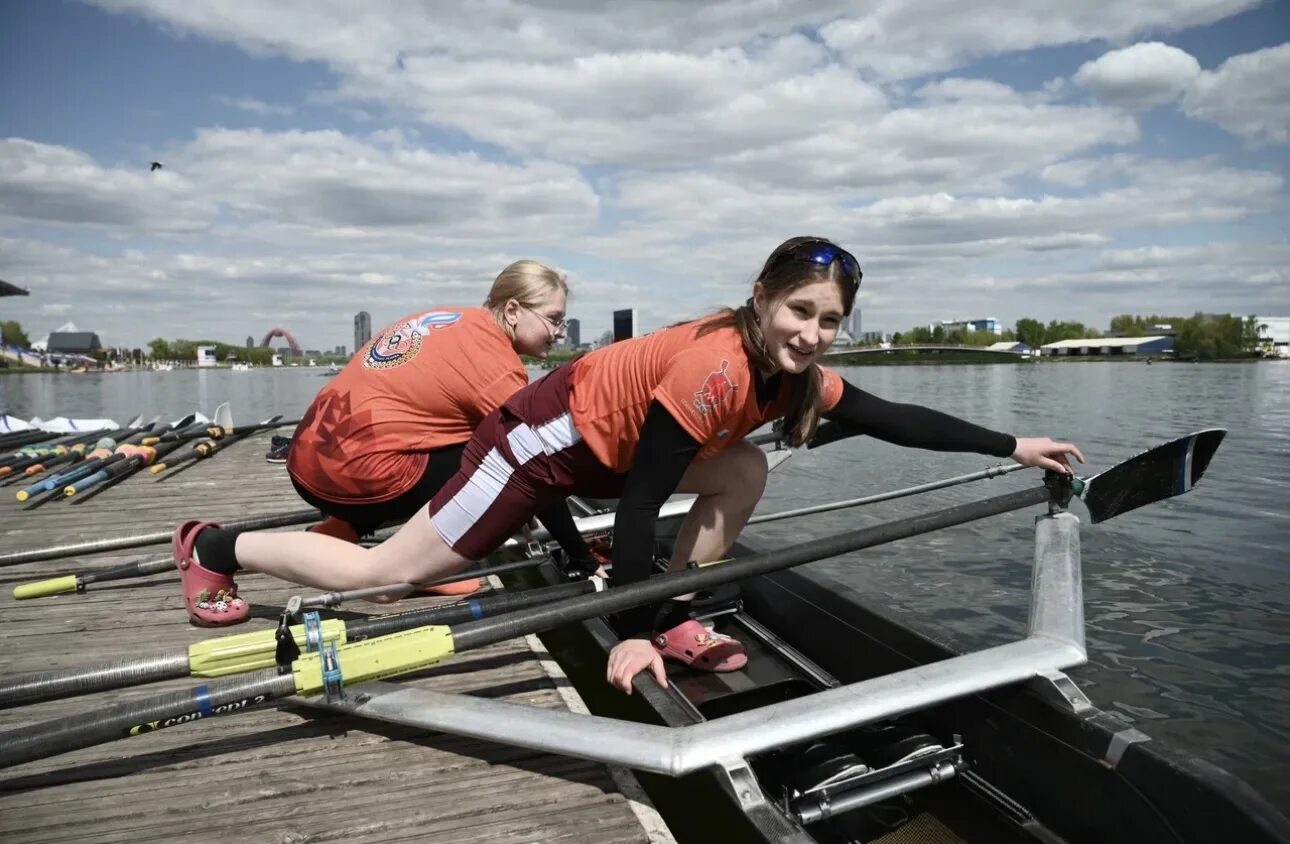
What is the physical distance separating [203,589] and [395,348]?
4.66 feet

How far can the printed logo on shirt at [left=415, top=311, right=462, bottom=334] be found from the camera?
12.6 feet

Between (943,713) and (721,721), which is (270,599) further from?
(943,713)

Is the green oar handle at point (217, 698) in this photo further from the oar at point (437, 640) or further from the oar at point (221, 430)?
the oar at point (221, 430)

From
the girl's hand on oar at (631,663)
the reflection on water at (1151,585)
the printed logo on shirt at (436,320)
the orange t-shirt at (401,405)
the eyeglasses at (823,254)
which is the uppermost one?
the eyeglasses at (823,254)

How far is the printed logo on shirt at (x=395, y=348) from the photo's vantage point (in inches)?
147

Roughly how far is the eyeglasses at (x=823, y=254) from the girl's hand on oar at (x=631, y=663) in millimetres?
1435

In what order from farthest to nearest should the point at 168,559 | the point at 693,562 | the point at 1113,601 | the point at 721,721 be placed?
1. the point at 1113,601
2. the point at 168,559
3. the point at 693,562
4. the point at 721,721

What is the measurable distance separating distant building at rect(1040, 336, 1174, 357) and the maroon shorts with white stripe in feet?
337

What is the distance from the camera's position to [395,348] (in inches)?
150

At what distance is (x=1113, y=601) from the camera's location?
21.2ft

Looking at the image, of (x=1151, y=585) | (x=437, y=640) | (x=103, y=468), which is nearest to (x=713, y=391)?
(x=437, y=640)

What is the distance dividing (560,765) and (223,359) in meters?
169

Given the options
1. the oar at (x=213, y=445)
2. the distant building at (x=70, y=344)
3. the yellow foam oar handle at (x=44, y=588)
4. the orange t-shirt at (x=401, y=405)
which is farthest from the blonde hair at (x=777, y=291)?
the distant building at (x=70, y=344)

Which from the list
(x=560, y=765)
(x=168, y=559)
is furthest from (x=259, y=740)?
(x=168, y=559)
